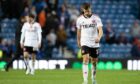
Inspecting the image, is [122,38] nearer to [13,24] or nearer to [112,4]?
[112,4]

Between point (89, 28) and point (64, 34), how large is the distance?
51.0 feet

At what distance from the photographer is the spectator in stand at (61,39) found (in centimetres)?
3428

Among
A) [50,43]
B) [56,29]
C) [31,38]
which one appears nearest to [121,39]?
[56,29]

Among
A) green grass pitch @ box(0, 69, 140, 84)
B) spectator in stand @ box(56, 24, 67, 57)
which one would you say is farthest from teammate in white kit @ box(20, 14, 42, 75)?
spectator in stand @ box(56, 24, 67, 57)

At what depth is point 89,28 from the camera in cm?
1877

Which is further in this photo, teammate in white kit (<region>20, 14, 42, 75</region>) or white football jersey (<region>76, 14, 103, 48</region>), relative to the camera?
teammate in white kit (<region>20, 14, 42, 75</region>)

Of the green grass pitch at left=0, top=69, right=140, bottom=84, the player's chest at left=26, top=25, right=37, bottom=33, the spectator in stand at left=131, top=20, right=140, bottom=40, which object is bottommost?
the green grass pitch at left=0, top=69, right=140, bottom=84

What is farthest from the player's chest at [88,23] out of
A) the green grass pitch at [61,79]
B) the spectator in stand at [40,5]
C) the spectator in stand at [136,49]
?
the spectator in stand at [40,5]

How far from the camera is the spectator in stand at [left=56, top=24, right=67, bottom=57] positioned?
34.3 metres

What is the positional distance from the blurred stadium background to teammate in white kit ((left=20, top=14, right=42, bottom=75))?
6.27 metres

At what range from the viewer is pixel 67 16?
35094mm

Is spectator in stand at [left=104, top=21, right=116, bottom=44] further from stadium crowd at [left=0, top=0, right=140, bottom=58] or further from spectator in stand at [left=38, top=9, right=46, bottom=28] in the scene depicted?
spectator in stand at [left=38, top=9, right=46, bottom=28]

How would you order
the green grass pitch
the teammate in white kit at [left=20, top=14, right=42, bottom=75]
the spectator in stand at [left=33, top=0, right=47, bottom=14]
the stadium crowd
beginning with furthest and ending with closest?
the spectator in stand at [left=33, top=0, right=47, bottom=14] → the stadium crowd → the teammate in white kit at [left=20, top=14, right=42, bottom=75] → the green grass pitch

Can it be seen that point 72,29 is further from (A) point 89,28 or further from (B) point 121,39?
(A) point 89,28
